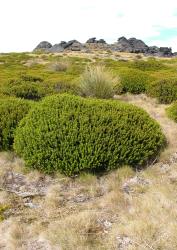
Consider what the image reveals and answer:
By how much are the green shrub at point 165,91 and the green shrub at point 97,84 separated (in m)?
1.64

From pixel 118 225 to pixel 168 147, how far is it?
10.5 feet

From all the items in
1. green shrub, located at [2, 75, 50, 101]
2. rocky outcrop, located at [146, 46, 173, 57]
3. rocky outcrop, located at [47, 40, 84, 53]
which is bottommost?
rocky outcrop, located at [146, 46, 173, 57]

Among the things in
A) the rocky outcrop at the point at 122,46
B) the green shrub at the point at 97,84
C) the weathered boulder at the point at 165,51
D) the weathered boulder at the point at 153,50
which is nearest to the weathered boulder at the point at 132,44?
the rocky outcrop at the point at 122,46

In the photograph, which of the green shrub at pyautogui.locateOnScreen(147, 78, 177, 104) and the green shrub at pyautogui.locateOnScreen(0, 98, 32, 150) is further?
the green shrub at pyautogui.locateOnScreen(147, 78, 177, 104)

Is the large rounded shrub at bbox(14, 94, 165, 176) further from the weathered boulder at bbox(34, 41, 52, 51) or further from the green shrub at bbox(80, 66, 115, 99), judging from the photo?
the weathered boulder at bbox(34, 41, 52, 51)

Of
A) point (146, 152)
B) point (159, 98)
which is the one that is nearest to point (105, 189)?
point (146, 152)

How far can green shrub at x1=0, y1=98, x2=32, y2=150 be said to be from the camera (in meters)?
7.83

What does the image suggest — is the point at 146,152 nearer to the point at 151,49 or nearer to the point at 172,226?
the point at 172,226

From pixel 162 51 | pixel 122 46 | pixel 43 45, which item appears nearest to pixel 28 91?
pixel 122 46

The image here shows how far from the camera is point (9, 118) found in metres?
8.01

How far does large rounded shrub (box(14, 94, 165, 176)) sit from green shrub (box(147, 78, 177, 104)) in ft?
20.4

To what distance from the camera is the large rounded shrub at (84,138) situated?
6508 mm

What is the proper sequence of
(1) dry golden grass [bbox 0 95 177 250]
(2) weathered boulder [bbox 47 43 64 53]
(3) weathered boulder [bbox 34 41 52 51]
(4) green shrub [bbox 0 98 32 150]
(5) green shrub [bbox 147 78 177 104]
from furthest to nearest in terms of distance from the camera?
1. (3) weathered boulder [bbox 34 41 52 51]
2. (2) weathered boulder [bbox 47 43 64 53]
3. (5) green shrub [bbox 147 78 177 104]
4. (4) green shrub [bbox 0 98 32 150]
5. (1) dry golden grass [bbox 0 95 177 250]

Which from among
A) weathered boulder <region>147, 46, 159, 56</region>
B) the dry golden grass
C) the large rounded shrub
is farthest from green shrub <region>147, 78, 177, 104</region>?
weathered boulder <region>147, 46, 159, 56</region>
